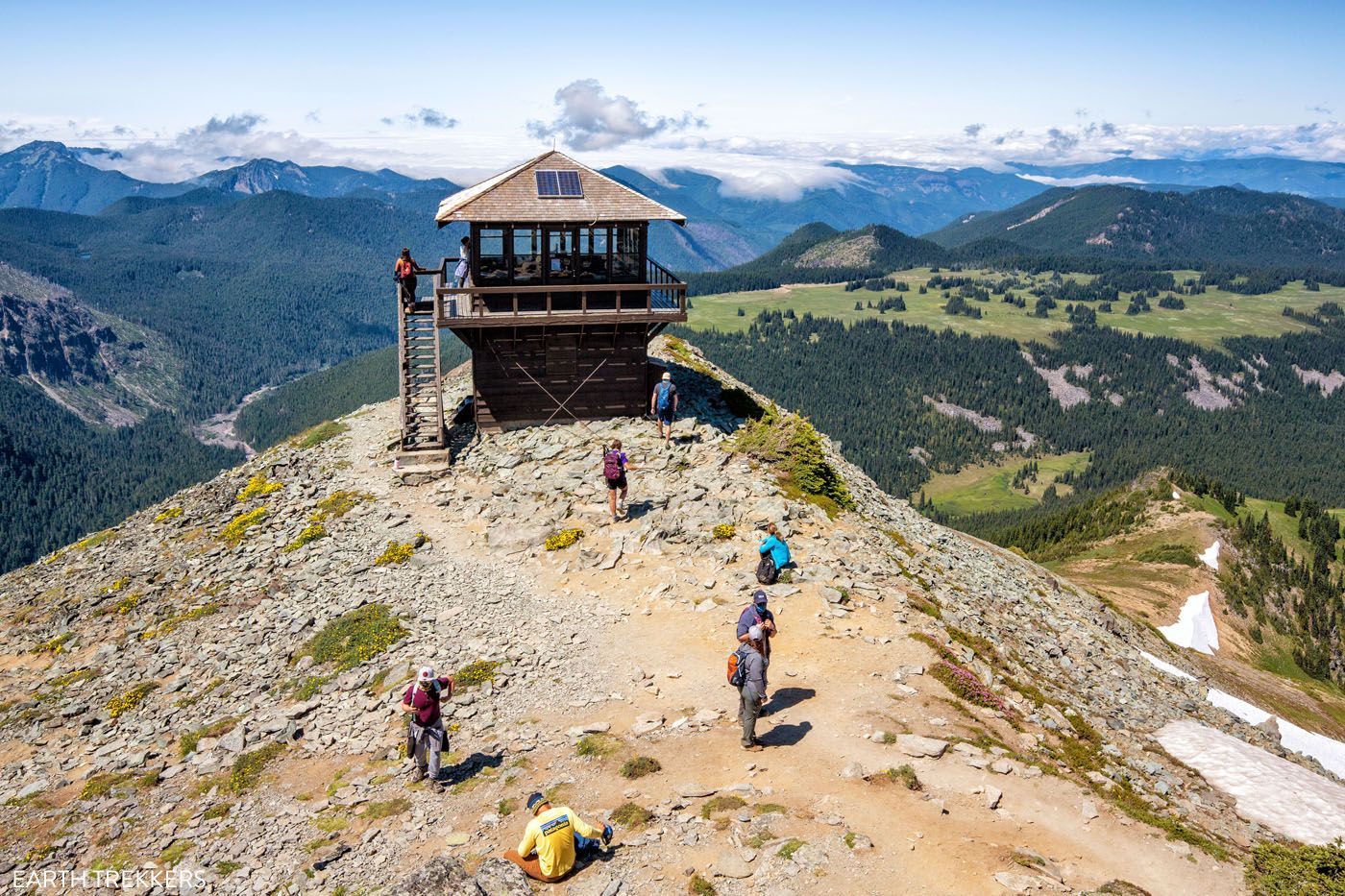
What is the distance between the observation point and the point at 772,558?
74.3 feet

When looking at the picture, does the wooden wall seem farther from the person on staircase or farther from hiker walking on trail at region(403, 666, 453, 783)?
hiker walking on trail at region(403, 666, 453, 783)

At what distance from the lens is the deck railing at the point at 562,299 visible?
34219 mm

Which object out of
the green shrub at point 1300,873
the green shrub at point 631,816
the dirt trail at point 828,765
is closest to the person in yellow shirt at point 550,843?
the dirt trail at point 828,765

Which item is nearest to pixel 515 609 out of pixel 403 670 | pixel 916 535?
pixel 403 670

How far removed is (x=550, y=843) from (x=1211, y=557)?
91.0 metres

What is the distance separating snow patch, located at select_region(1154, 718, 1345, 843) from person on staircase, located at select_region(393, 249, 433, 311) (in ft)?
114

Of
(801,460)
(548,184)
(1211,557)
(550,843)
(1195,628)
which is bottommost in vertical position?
(1195,628)

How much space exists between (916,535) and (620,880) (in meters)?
29.7

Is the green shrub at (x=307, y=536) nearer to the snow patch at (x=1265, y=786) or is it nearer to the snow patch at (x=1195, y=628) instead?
the snow patch at (x=1265, y=786)

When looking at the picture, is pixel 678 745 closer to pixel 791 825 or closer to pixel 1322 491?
pixel 791 825

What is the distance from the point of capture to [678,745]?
54.6 feet

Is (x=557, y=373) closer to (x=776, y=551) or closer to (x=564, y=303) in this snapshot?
(x=564, y=303)

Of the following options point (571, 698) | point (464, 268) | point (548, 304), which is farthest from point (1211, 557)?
point (571, 698)

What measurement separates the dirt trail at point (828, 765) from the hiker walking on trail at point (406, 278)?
18935 millimetres
